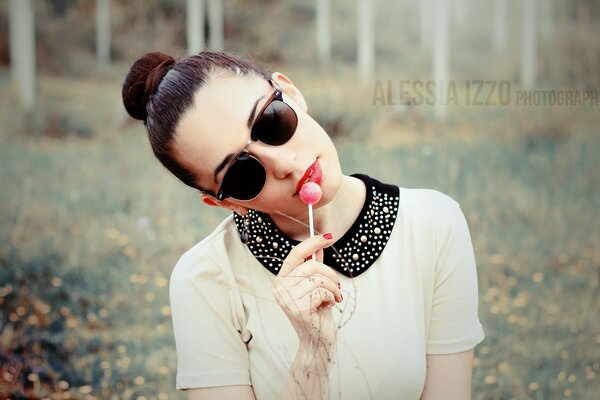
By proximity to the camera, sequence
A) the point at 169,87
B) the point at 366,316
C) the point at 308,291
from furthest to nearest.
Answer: the point at 366,316
the point at 169,87
the point at 308,291

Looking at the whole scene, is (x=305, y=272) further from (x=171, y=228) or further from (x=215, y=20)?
(x=215, y=20)

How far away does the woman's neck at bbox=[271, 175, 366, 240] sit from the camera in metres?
1.46

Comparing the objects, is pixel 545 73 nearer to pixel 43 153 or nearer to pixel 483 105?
pixel 483 105

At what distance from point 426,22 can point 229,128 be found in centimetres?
311

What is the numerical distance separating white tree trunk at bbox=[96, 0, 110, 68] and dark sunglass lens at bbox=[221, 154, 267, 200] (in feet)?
10.3

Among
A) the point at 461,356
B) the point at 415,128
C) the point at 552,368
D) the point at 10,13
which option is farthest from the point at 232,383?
the point at 10,13

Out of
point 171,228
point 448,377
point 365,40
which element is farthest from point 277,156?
point 365,40

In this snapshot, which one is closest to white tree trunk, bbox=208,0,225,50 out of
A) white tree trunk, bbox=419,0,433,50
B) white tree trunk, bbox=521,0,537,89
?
white tree trunk, bbox=419,0,433,50

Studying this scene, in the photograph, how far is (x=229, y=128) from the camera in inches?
51.9

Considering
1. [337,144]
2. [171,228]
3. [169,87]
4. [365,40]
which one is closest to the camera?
[169,87]

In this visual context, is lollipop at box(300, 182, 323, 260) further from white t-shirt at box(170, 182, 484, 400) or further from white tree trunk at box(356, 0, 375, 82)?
white tree trunk at box(356, 0, 375, 82)

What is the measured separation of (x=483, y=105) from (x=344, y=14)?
868mm

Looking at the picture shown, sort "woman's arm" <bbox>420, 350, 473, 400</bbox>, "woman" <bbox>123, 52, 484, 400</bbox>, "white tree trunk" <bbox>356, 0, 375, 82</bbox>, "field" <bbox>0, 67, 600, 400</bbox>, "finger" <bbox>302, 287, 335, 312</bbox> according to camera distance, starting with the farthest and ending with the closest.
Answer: "white tree trunk" <bbox>356, 0, 375, 82</bbox> → "field" <bbox>0, 67, 600, 400</bbox> → "woman's arm" <bbox>420, 350, 473, 400</bbox> → "woman" <bbox>123, 52, 484, 400</bbox> → "finger" <bbox>302, 287, 335, 312</bbox>

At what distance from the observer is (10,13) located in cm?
420
